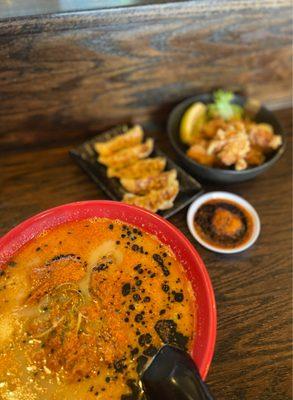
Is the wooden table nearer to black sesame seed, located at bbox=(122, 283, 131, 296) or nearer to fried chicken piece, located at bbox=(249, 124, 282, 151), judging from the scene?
fried chicken piece, located at bbox=(249, 124, 282, 151)

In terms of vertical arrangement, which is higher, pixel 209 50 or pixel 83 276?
pixel 209 50

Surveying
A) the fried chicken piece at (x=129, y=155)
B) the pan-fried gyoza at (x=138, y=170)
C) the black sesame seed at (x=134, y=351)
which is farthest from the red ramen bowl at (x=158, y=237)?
the fried chicken piece at (x=129, y=155)

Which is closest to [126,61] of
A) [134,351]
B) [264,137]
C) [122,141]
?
[122,141]

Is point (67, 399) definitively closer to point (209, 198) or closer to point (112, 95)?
point (209, 198)

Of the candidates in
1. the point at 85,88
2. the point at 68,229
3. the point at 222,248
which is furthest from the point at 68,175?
the point at 222,248

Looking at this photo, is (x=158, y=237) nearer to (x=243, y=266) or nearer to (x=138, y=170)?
(x=243, y=266)

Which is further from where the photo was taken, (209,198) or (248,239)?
(209,198)

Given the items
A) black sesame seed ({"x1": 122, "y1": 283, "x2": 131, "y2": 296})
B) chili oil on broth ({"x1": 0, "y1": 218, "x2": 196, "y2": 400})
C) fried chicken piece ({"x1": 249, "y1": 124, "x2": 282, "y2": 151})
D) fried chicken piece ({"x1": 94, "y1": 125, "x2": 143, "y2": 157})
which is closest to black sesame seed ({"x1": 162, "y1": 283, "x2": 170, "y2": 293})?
chili oil on broth ({"x1": 0, "y1": 218, "x2": 196, "y2": 400})
